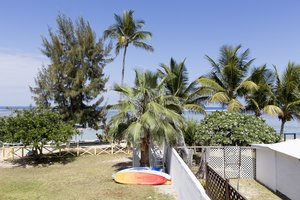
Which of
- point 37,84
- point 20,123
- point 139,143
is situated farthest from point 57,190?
point 37,84

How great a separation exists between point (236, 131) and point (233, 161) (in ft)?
5.96

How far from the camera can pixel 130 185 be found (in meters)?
11.8

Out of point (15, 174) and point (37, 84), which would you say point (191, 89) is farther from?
point (37, 84)

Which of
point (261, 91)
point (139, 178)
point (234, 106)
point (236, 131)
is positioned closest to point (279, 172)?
point (236, 131)

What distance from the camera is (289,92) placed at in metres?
19.0

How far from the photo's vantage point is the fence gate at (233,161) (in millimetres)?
12859

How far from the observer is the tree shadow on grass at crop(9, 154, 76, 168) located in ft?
55.6

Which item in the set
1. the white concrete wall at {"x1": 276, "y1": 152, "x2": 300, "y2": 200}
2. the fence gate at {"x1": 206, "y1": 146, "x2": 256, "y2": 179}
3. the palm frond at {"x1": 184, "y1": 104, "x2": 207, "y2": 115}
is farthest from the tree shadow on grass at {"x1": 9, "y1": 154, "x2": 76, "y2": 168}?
the white concrete wall at {"x1": 276, "y1": 152, "x2": 300, "y2": 200}

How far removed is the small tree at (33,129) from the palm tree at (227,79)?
363 inches

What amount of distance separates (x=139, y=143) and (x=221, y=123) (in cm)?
425

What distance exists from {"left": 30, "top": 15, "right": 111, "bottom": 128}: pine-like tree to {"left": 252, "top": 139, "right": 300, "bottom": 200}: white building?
16251mm

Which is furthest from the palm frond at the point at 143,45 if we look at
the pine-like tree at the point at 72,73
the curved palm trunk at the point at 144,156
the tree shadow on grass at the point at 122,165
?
the curved palm trunk at the point at 144,156

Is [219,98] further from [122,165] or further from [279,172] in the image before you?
[279,172]

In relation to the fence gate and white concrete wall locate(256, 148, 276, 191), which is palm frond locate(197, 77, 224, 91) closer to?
the fence gate
